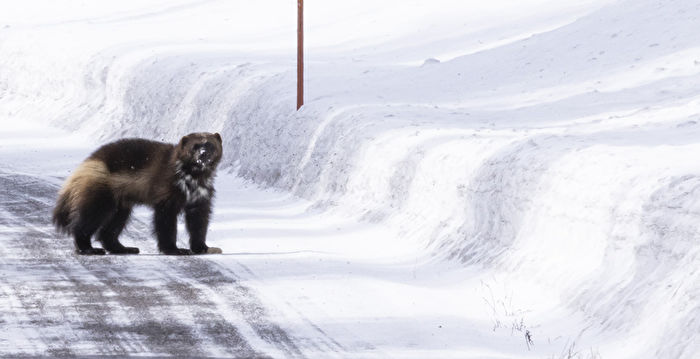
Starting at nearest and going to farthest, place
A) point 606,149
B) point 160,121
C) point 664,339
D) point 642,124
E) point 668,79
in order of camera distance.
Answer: point 664,339 < point 606,149 < point 642,124 < point 668,79 < point 160,121

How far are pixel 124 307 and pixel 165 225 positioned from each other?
212 cm

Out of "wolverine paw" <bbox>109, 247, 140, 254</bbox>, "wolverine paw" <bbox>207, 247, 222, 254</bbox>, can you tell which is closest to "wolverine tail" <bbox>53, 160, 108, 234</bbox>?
"wolverine paw" <bbox>109, 247, 140, 254</bbox>

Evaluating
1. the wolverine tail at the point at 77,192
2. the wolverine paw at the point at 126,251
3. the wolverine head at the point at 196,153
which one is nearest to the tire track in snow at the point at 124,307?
the wolverine paw at the point at 126,251

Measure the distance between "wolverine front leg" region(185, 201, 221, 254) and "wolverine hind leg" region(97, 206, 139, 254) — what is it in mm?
584

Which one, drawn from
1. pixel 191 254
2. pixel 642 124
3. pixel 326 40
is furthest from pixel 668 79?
pixel 326 40

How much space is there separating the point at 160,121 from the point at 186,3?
55.5 feet

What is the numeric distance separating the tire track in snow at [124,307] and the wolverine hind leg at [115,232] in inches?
7.8

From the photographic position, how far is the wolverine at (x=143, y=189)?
10.3m

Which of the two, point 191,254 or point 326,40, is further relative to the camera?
point 326,40

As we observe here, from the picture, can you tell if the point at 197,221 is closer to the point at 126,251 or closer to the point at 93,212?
the point at 126,251

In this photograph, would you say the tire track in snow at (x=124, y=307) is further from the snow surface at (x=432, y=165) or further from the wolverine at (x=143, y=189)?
the wolverine at (x=143, y=189)

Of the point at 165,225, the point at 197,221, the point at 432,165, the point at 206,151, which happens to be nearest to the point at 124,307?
the point at 165,225

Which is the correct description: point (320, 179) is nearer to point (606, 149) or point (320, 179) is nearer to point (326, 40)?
point (606, 149)

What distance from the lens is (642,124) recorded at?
40.9 feet
